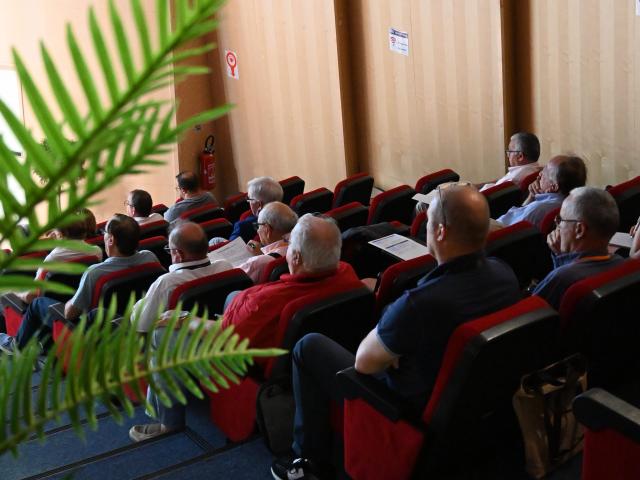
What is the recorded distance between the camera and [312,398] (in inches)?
91.4

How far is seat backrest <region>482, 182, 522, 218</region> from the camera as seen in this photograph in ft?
13.2

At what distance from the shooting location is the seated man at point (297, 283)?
2.53 metres

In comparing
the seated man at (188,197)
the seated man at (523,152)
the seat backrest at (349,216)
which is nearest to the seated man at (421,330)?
the seat backrest at (349,216)

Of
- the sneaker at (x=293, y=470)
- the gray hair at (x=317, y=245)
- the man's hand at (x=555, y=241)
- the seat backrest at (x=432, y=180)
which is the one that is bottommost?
the sneaker at (x=293, y=470)

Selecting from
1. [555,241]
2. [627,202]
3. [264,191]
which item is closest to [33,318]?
[264,191]

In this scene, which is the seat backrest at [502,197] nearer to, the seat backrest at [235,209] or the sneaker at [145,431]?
the sneaker at [145,431]

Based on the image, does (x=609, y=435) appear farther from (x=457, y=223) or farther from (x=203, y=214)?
(x=203, y=214)

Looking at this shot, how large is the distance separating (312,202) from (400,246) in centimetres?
188

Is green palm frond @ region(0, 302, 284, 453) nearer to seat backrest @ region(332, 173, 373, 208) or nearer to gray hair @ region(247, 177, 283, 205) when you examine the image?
gray hair @ region(247, 177, 283, 205)

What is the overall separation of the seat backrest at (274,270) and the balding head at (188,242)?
267mm

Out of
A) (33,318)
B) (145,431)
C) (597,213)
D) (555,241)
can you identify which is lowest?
(145,431)

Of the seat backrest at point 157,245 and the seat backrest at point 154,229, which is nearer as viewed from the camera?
the seat backrest at point 157,245

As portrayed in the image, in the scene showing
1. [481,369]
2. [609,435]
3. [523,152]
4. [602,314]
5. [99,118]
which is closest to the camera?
[99,118]

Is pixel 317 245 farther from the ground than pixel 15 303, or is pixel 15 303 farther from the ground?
pixel 317 245
